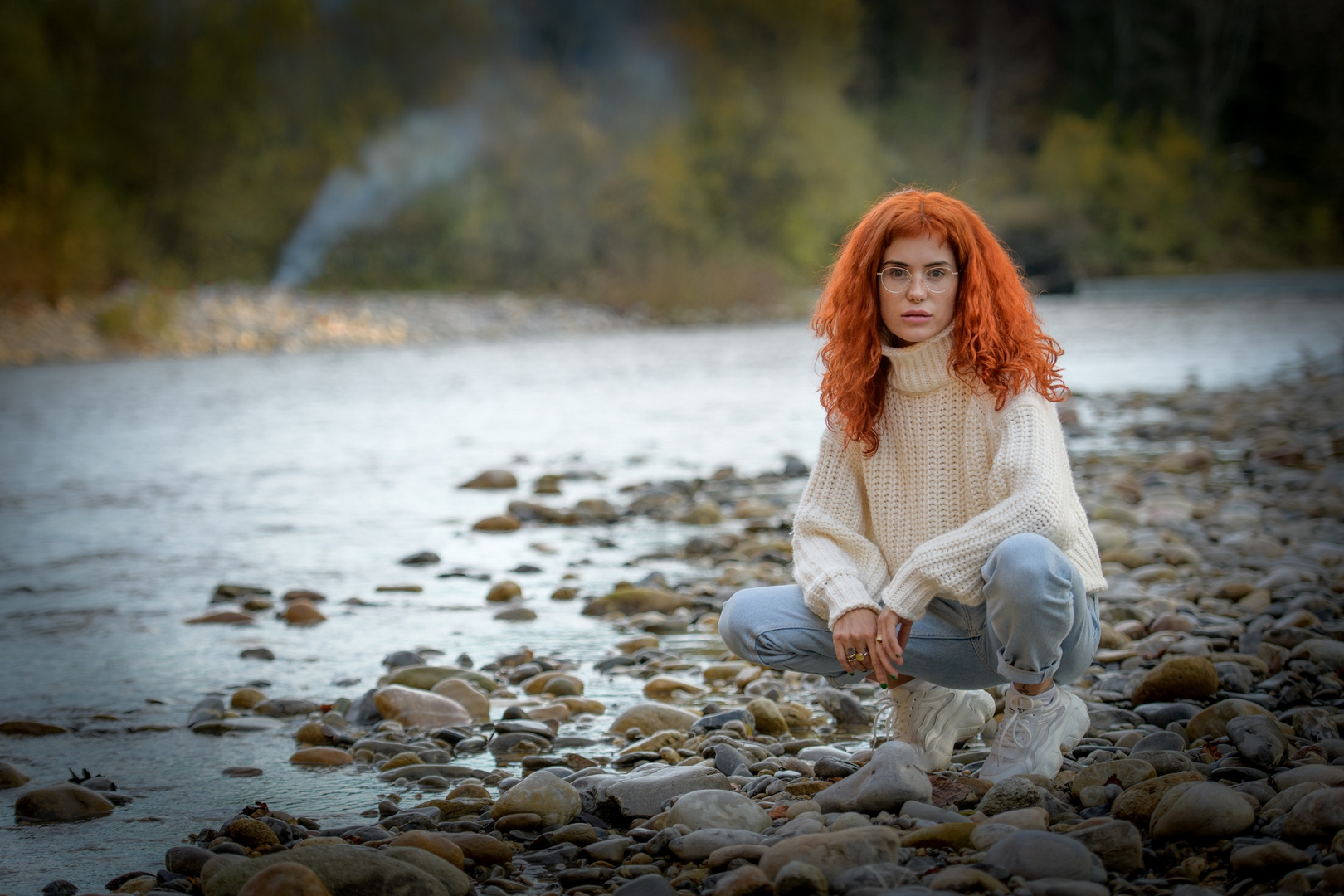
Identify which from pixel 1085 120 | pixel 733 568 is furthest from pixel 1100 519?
pixel 1085 120

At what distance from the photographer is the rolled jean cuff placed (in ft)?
6.86

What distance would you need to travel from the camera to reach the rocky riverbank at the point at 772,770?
1.75m

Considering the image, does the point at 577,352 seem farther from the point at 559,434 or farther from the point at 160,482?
the point at 160,482

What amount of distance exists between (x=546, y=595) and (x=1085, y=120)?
34916 millimetres

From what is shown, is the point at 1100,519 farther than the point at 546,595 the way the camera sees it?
Yes

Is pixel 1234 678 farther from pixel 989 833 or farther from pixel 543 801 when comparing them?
pixel 543 801

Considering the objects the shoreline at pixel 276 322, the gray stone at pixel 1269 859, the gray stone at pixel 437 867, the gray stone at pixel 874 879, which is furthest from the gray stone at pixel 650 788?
the shoreline at pixel 276 322

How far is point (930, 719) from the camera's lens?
2.32 meters

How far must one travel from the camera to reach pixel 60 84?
2317 centimetres

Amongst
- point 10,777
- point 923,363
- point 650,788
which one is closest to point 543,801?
point 650,788

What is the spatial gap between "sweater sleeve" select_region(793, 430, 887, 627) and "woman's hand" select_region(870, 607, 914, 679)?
35 mm

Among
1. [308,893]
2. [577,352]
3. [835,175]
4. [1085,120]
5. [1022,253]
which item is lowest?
[308,893]

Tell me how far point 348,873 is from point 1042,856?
0.93 metres

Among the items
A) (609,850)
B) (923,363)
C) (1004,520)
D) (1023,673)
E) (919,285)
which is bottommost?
(609,850)
